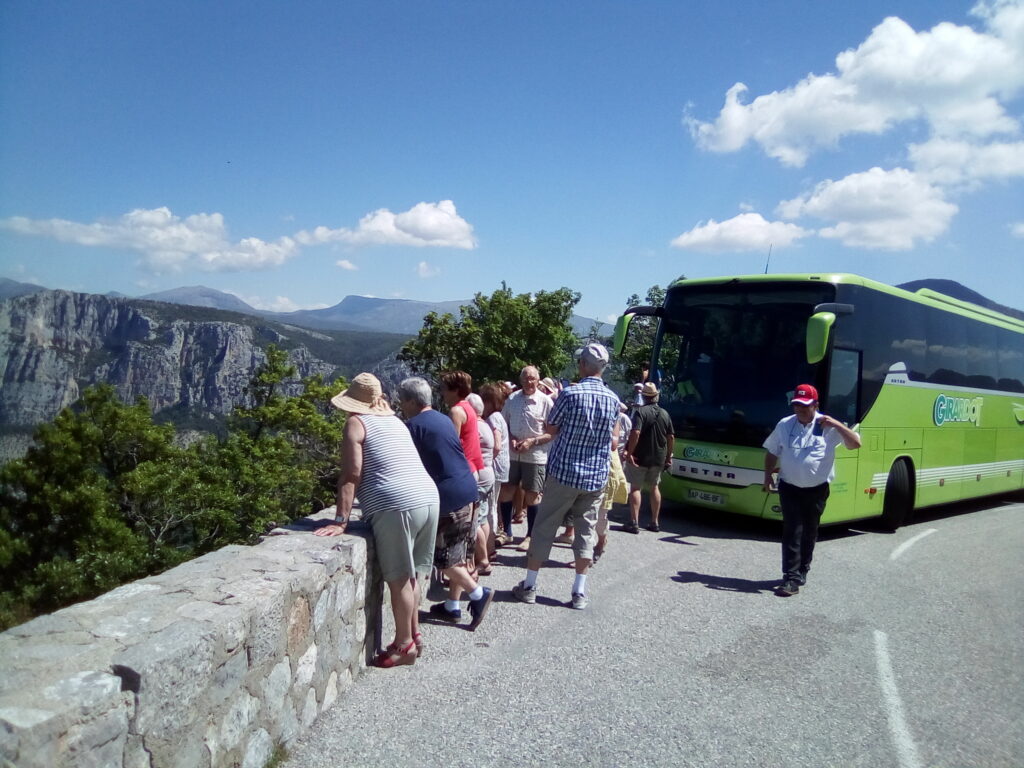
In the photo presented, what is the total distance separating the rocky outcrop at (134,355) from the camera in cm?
4084

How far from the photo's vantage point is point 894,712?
4262 millimetres

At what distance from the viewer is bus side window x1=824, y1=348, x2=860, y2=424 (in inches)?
351

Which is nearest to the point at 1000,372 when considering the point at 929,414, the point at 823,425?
the point at 929,414

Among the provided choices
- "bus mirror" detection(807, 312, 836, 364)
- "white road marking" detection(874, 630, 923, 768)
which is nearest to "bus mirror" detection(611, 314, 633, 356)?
"bus mirror" detection(807, 312, 836, 364)

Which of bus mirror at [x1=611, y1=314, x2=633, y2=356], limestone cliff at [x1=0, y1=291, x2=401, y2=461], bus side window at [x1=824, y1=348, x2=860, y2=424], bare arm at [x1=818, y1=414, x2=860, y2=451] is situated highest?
bus mirror at [x1=611, y1=314, x2=633, y2=356]

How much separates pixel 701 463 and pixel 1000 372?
728 cm

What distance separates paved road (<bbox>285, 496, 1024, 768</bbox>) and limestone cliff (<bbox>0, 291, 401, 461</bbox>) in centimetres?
3093

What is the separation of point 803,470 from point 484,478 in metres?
2.87

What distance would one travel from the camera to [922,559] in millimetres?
8695

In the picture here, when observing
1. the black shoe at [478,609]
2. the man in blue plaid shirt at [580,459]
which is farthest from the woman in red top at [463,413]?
the black shoe at [478,609]

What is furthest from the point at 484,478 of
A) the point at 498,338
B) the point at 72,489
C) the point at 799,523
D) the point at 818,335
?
the point at 72,489

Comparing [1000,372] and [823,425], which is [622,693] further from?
[1000,372]

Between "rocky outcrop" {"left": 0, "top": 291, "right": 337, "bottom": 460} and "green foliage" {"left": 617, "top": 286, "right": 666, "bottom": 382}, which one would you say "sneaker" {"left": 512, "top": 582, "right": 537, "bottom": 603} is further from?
"rocky outcrop" {"left": 0, "top": 291, "right": 337, "bottom": 460}

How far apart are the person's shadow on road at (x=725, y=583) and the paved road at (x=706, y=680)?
0.12 ft
